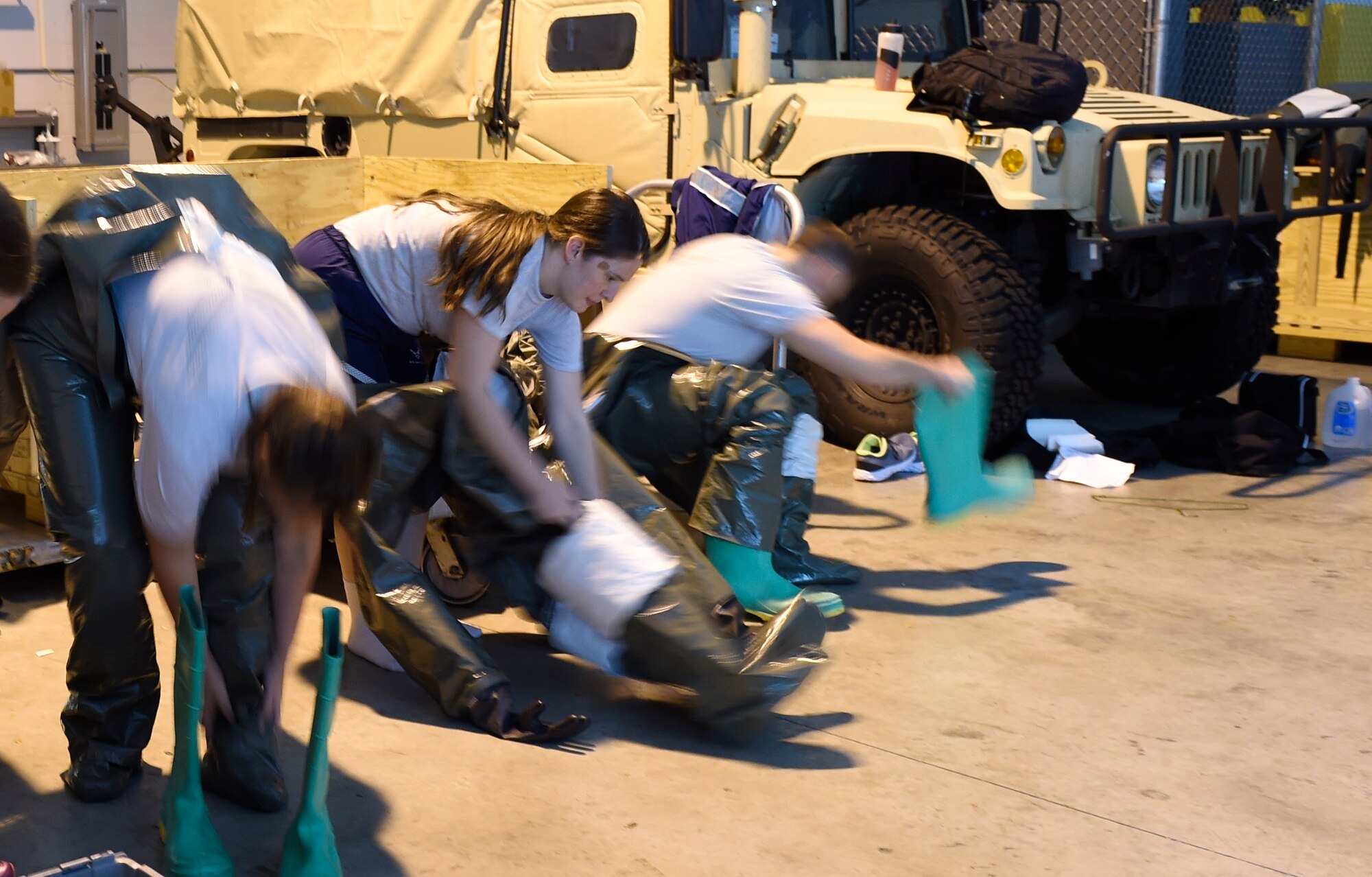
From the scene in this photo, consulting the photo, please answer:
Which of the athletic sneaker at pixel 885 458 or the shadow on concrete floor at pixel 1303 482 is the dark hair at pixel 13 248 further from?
the shadow on concrete floor at pixel 1303 482

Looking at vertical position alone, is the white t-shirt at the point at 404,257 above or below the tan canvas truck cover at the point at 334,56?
below

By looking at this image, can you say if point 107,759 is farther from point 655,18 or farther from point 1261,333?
point 1261,333

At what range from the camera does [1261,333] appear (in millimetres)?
6863

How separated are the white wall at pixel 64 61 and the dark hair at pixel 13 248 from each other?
896cm

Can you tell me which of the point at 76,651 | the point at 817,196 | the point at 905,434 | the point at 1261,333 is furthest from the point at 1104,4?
the point at 76,651

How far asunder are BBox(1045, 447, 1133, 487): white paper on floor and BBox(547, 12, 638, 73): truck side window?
2.50 metres

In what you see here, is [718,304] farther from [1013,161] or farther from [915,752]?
[1013,161]

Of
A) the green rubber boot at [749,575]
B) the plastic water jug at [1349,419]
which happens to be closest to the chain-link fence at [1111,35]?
the plastic water jug at [1349,419]

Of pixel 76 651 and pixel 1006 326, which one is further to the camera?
pixel 1006 326

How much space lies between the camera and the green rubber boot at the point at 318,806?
2.34 meters

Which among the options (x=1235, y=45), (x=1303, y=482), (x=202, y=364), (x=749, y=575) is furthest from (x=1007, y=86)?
(x=1235, y=45)

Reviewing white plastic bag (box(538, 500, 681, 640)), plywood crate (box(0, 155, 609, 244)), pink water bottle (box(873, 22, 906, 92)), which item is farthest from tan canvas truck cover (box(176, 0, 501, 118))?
white plastic bag (box(538, 500, 681, 640))

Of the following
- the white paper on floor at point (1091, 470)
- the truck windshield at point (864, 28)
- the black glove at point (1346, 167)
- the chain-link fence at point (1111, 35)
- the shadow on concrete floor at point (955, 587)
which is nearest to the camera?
the shadow on concrete floor at point (955, 587)

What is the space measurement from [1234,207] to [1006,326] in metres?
1.08
